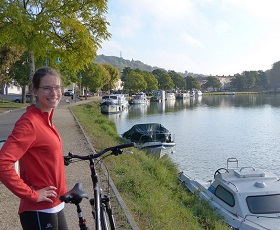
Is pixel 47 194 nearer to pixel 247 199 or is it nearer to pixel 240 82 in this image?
pixel 247 199

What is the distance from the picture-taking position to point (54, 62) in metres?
17.7

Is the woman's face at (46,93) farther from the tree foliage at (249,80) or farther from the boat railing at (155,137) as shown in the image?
the tree foliage at (249,80)

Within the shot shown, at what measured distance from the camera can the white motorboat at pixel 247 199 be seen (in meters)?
9.19

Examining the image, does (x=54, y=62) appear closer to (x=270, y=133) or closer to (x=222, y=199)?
(x=222, y=199)

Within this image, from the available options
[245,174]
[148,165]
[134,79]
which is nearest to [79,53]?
[148,165]

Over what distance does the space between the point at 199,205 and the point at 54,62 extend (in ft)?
36.4

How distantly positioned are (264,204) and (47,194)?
8.45 m

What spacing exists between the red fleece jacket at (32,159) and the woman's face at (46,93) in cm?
7

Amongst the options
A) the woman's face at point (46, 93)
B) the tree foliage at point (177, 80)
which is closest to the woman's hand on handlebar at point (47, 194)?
the woman's face at point (46, 93)

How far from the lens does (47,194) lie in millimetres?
2729

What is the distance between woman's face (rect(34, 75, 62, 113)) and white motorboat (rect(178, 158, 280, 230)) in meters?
7.47

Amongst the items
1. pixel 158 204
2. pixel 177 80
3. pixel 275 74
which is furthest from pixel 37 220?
pixel 275 74

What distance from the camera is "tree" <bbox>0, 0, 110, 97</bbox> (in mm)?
14086

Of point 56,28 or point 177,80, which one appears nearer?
point 56,28
